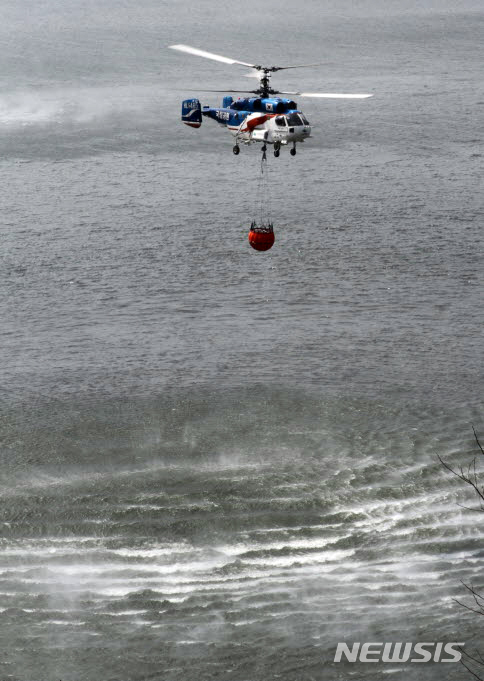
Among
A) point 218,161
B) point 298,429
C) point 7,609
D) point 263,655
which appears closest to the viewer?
point 263,655

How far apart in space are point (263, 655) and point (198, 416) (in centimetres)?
A: 1970

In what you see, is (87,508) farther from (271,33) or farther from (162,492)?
(271,33)

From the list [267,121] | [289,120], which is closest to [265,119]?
[267,121]

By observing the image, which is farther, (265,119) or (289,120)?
(265,119)

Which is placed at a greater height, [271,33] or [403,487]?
[271,33]

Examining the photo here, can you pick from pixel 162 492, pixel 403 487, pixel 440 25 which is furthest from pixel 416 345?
pixel 440 25

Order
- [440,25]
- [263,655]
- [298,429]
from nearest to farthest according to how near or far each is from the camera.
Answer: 1. [263,655]
2. [298,429]
3. [440,25]

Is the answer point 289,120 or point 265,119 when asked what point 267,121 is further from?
point 289,120

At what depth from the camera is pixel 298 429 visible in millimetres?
51781

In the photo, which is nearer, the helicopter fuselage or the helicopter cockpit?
the helicopter cockpit

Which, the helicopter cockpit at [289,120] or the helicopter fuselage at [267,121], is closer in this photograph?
the helicopter cockpit at [289,120]

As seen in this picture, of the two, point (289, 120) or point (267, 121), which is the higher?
point (289, 120)

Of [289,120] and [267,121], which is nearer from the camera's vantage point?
[289,120]

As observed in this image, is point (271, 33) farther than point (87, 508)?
Yes
